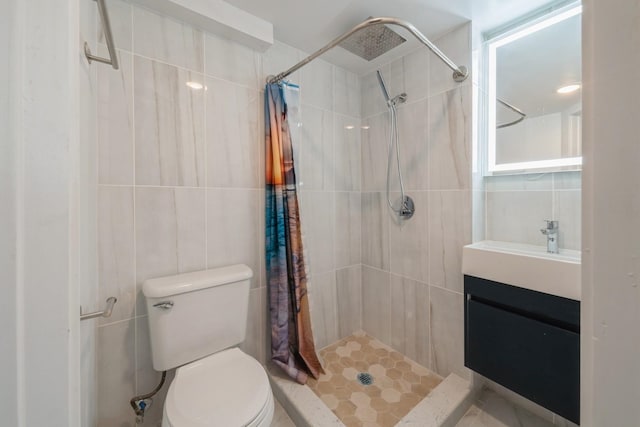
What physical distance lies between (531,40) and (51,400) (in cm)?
225

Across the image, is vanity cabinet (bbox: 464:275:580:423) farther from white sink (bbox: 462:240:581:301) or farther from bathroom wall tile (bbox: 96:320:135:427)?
bathroom wall tile (bbox: 96:320:135:427)

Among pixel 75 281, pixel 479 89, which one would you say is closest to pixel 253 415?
pixel 75 281

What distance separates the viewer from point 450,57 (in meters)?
1.52

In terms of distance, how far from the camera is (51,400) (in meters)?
0.45

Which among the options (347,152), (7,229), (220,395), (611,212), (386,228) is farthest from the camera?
(347,152)

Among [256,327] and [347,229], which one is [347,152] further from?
[256,327]

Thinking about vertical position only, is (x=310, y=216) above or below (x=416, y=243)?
above

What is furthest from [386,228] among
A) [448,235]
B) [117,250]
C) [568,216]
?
[117,250]

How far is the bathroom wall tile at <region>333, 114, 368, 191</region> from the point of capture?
194cm

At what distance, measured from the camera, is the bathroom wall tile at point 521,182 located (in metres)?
1.29

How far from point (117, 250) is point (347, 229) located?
145 cm

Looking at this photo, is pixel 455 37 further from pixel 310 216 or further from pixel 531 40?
pixel 310 216

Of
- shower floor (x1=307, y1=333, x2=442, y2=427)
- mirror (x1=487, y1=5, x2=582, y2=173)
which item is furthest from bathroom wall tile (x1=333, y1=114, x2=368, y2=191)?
shower floor (x1=307, y1=333, x2=442, y2=427)

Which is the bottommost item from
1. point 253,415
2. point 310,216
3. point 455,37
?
point 253,415
